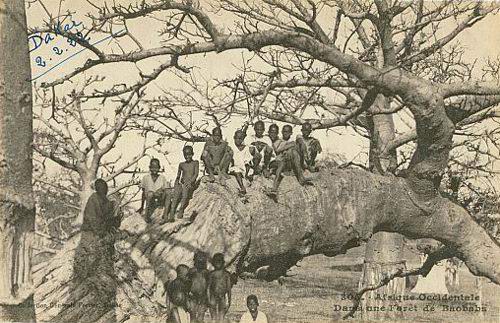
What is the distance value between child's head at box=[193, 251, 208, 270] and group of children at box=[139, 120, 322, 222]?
1.57 ft

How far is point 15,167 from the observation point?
187 inches

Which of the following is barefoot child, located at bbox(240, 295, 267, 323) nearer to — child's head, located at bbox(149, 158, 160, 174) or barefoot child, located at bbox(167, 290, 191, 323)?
barefoot child, located at bbox(167, 290, 191, 323)

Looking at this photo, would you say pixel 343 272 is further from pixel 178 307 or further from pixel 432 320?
pixel 178 307

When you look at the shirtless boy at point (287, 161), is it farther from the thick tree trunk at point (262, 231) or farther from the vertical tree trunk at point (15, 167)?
the vertical tree trunk at point (15, 167)

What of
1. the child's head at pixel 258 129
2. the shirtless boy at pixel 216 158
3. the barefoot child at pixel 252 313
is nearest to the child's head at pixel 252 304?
the barefoot child at pixel 252 313

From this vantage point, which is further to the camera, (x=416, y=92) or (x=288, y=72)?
(x=288, y=72)

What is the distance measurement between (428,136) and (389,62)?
1137 mm

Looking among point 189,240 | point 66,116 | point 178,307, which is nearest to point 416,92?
point 189,240

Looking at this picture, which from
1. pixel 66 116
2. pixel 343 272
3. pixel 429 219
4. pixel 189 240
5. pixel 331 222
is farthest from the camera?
pixel 343 272

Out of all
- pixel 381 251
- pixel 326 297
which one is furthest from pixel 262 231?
pixel 326 297

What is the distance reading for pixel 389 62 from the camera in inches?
295

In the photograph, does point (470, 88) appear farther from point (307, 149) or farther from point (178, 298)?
point (178, 298)

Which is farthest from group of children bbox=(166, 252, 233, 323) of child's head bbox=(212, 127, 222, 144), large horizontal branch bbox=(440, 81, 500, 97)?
large horizontal branch bbox=(440, 81, 500, 97)

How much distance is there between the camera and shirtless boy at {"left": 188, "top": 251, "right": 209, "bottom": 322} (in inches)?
238
